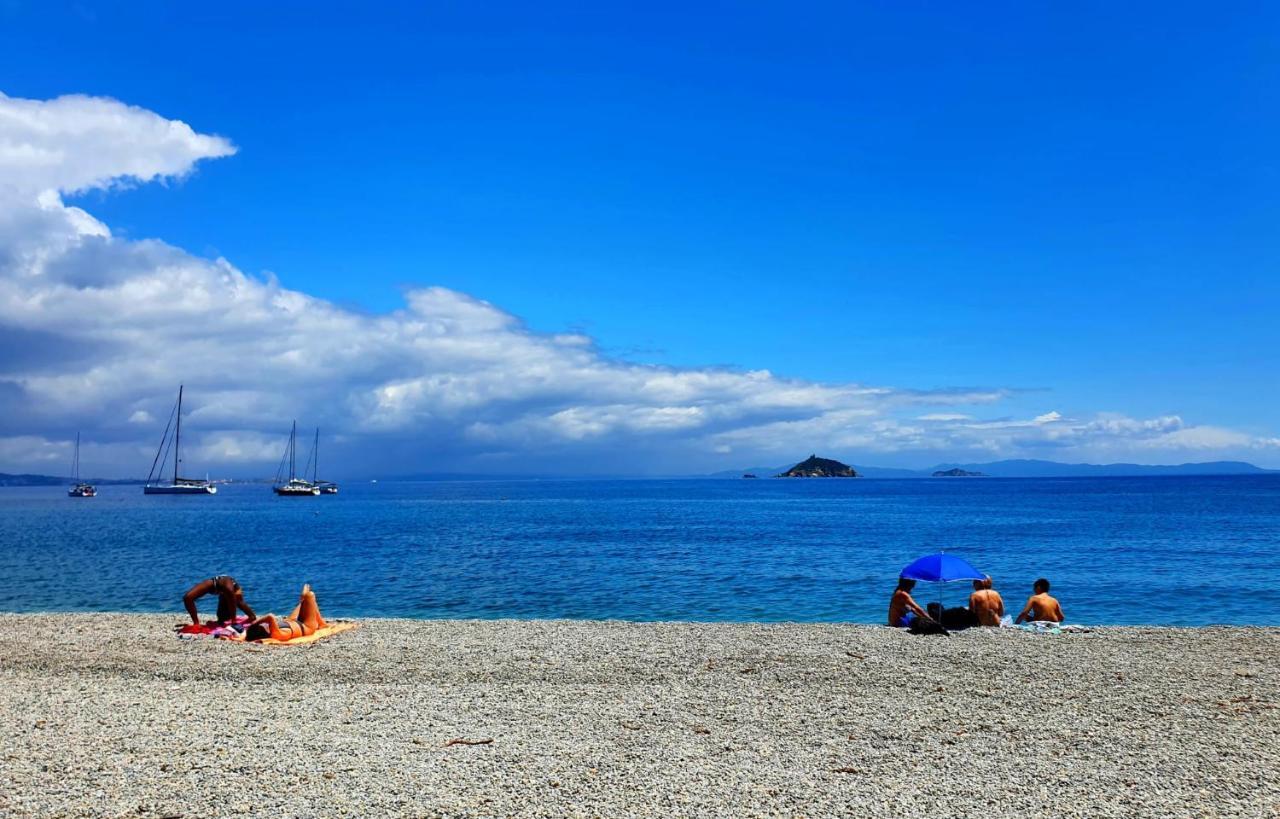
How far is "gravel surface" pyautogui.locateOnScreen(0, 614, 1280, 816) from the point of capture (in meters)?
7.97

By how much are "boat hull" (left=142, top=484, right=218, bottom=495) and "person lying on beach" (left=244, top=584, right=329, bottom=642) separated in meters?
153

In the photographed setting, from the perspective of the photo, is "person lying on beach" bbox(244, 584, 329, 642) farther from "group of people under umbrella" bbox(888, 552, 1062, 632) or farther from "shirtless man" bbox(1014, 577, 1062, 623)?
"shirtless man" bbox(1014, 577, 1062, 623)

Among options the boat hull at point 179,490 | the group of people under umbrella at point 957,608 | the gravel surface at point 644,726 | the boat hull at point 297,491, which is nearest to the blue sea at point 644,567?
the group of people under umbrella at point 957,608

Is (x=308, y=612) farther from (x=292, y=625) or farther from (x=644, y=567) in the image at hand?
(x=644, y=567)

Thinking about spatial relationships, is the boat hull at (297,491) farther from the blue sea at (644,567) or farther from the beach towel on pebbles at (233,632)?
the beach towel on pebbles at (233,632)

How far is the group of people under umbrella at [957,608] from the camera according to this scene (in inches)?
728

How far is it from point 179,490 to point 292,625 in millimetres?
159959

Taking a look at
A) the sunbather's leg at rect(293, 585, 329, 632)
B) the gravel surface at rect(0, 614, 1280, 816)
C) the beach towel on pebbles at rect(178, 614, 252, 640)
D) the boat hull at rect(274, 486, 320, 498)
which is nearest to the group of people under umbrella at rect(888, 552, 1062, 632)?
the gravel surface at rect(0, 614, 1280, 816)

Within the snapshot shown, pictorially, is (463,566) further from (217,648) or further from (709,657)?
(709,657)

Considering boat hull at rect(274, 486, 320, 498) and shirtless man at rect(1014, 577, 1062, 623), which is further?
boat hull at rect(274, 486, 320, 498)

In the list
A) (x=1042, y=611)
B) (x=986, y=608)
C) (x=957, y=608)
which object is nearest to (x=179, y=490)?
(x=957, y=608)

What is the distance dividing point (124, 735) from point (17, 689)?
13.2ft

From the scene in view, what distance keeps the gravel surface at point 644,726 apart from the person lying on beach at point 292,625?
2.75 ft

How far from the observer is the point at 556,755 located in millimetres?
9281
